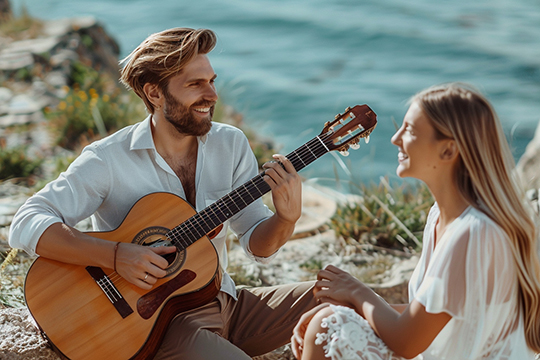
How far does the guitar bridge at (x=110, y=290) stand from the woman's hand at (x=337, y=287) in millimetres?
782

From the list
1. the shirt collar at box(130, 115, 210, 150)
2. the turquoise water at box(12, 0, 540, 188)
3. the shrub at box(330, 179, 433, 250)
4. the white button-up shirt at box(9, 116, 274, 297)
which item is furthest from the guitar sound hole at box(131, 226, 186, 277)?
the turquoise water at box(12, 0, 540, 188)

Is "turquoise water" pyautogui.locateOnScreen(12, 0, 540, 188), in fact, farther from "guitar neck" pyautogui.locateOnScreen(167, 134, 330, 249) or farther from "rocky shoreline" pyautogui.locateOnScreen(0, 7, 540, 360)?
"guitar neck" pyautogui.locateOnScreen(167, 134, 330, 249)

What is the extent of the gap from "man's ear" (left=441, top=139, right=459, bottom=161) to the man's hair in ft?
3.99

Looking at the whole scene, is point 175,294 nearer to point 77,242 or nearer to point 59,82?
point 77,242

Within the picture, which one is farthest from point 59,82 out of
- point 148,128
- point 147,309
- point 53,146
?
point 147,309

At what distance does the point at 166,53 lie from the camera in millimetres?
2428

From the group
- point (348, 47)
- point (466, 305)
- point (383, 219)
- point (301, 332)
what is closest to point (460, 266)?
point (466, 305)

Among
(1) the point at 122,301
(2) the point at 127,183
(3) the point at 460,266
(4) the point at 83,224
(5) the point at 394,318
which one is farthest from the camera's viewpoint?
(4) the point at 83,224

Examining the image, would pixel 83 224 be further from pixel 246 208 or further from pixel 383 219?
pixel 383 219

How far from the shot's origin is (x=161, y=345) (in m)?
2.24

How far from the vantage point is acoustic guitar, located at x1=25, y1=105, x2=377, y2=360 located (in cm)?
217

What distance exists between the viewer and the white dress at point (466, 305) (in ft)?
5.22

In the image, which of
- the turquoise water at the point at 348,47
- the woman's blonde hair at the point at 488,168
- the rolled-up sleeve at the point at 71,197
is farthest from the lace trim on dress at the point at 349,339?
the turquoise water at the point at 348,47

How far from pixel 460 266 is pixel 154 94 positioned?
5.05ft
